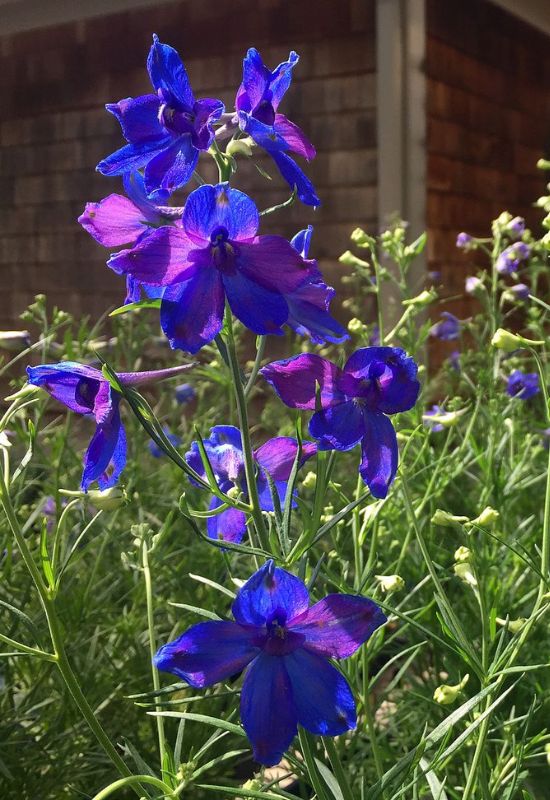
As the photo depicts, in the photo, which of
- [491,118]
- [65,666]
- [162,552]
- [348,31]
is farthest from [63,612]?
[491,118]

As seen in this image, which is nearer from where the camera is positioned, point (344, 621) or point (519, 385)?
point (344, 621)

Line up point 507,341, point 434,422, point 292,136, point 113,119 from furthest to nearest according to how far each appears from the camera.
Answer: point 113,119 → point 434,422 → point 507,341 → point 292,136

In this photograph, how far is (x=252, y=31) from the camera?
4094 millimetres

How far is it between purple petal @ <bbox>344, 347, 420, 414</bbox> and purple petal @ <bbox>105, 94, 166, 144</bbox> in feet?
0.69

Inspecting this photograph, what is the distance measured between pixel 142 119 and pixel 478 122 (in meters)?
3.73

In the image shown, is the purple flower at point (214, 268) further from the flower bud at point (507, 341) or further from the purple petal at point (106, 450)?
the flower bud at point (507, 341)

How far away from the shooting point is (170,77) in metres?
0.64

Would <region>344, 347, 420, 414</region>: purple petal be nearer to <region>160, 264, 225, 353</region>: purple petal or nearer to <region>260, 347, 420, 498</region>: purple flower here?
<region>260, 347, 420, 498</region>: purple flower

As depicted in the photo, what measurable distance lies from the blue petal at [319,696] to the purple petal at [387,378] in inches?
7.1

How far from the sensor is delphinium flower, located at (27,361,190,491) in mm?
655

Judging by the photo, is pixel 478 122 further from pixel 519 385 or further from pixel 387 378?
pixel 387 378

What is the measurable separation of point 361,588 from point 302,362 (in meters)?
0.36

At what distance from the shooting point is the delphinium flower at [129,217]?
26.2 inches

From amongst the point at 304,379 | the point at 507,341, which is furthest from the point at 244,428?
the point at 507,341
